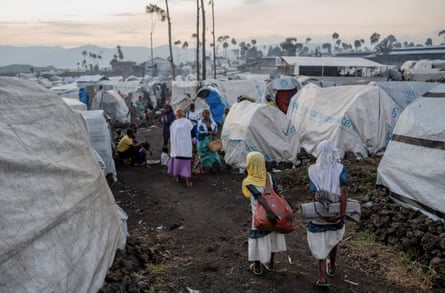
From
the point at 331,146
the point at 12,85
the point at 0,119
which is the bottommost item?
the point at 331,146

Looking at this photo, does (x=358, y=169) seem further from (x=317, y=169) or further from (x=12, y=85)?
(x=12, y=85)

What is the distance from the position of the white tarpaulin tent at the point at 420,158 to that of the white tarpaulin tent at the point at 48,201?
397cm

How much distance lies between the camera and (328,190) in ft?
→ 12.1

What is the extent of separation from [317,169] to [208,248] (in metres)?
1.90

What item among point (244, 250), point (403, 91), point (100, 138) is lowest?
point (244, 250)

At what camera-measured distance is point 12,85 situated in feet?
11.0

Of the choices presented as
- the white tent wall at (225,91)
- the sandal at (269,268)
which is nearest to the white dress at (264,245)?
the sandal at (269,268)

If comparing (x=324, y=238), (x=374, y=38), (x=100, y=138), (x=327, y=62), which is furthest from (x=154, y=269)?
(x=374, y=38)

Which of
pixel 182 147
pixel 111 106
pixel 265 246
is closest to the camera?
pixel 265 246

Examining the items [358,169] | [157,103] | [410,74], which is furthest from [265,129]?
[410,74]

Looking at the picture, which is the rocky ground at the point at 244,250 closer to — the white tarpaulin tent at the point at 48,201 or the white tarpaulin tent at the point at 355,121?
the white tarpaulin tent at the point at 48,201

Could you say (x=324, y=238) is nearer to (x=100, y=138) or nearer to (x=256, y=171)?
(x=256, y=171)

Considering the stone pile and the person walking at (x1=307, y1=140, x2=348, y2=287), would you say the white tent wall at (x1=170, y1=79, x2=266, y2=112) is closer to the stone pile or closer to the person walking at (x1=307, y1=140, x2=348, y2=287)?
the stone pile

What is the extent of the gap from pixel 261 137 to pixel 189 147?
1.84 metres
